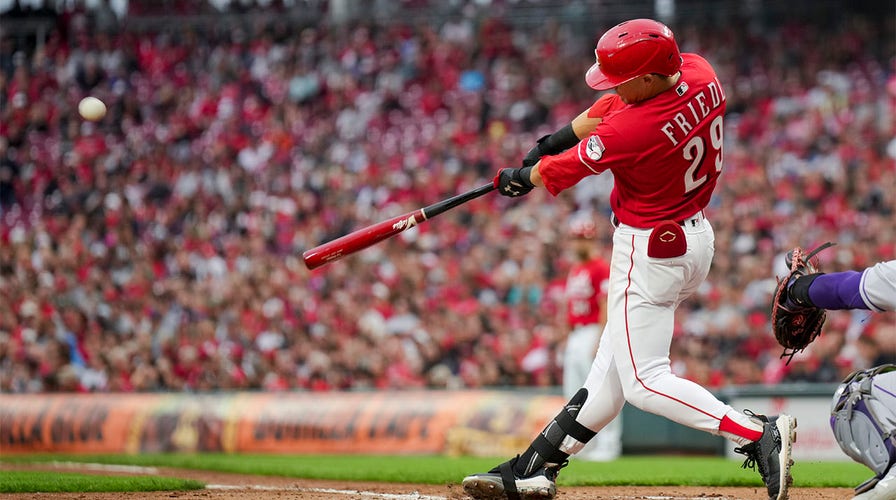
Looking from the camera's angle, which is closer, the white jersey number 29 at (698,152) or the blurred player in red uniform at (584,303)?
the white jersey number 29 at (698,152)

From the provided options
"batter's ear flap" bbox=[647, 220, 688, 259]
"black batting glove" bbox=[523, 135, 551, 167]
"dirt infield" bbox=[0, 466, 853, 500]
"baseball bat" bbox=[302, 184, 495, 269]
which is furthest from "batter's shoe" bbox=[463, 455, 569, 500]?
"black batting glove" bbox=[523, 135, 551, 167]

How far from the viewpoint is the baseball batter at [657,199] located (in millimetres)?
4602

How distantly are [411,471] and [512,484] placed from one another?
Result: 2947 millimetres

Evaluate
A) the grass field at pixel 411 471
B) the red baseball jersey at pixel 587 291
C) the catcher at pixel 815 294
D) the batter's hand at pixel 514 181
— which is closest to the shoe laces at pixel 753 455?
the catcher at pixel 815 294

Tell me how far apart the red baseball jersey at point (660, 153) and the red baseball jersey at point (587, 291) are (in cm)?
419

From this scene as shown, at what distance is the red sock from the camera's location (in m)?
4.62

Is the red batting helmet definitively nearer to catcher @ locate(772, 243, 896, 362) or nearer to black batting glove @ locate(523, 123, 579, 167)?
black batting glove @ locate(523, 123, 579, 167)

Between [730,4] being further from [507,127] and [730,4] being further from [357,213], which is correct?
[357,213]

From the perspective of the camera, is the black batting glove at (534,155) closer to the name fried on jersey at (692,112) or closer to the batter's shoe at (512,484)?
the name fried on jersey at (692,112)

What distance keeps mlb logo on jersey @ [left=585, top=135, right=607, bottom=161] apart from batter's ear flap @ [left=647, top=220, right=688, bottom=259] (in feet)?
1.35

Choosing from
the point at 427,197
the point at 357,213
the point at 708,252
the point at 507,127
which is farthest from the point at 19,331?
the point at 708,252

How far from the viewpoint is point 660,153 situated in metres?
4.62

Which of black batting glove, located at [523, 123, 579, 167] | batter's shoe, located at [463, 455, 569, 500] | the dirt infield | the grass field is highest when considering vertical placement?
black batting glove, located at [523, 123, 579, 167]

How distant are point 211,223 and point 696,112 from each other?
39.3 feet
